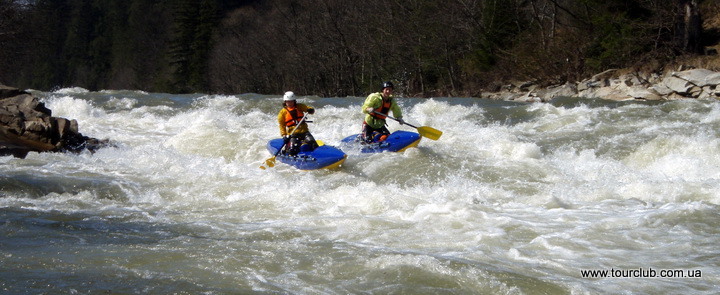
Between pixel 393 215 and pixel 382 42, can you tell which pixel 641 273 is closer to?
pixel 393 215

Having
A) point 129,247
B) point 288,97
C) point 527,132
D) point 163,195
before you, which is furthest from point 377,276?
point 527,132

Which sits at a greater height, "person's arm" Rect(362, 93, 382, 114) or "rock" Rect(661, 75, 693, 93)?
"person's arm" Rect(362, 93, 382, 114)

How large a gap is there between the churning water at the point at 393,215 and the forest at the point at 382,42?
903cm

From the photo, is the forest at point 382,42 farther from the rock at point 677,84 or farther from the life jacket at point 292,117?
the life jacket at point 292,117

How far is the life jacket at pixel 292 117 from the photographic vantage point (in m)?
9.33

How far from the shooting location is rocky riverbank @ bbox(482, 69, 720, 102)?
1570 centimetres

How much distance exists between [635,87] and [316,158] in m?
11.4

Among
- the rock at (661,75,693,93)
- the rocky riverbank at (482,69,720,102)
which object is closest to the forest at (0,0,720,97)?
the rocky riverbank at (482,69,720,102)

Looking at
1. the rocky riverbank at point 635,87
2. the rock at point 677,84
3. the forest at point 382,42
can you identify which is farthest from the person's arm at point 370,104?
the forest at point 382,42

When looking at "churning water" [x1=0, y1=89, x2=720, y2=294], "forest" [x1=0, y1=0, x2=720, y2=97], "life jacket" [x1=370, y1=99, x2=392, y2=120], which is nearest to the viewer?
"churning water" [x1=0, y1=89, x2=720, y2=294]

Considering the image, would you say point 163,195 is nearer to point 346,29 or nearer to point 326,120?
point 326,120

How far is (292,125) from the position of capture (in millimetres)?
9375

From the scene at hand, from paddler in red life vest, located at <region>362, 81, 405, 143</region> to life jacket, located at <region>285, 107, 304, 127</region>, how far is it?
3.16ft

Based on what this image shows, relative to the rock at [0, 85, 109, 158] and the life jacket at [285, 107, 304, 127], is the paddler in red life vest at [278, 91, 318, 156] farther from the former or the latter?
the rock at [0, 85, 109, 158]
